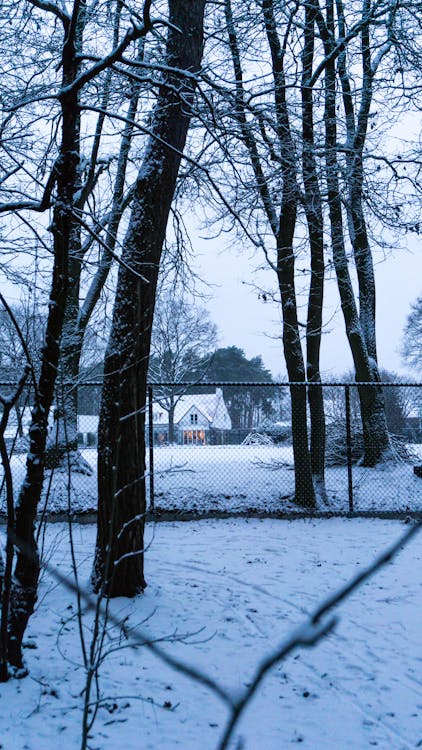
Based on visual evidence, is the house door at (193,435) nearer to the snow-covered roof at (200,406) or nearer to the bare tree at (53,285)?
the snow-covered roof at (200,406)

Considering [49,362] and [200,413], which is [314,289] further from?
[200,413]

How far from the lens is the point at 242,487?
9.97 meters

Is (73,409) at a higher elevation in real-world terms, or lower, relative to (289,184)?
lower

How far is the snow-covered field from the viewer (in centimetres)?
909

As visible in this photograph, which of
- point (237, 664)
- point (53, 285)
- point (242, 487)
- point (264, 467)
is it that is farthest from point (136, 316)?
point (264, 467)

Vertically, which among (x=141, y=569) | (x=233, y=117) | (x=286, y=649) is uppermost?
(x=233, y=117)

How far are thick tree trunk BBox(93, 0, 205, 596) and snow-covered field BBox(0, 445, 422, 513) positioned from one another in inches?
118

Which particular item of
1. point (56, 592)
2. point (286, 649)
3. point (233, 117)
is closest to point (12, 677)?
point (56, 592)

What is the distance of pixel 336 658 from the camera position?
3934 mm

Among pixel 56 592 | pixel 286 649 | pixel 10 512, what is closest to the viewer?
pixel 286 649

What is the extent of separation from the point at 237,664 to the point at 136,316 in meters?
2.64

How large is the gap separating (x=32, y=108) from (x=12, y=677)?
21.1 feet

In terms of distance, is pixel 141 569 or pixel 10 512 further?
pixel 141 569

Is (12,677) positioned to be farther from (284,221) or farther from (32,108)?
(284,221)
